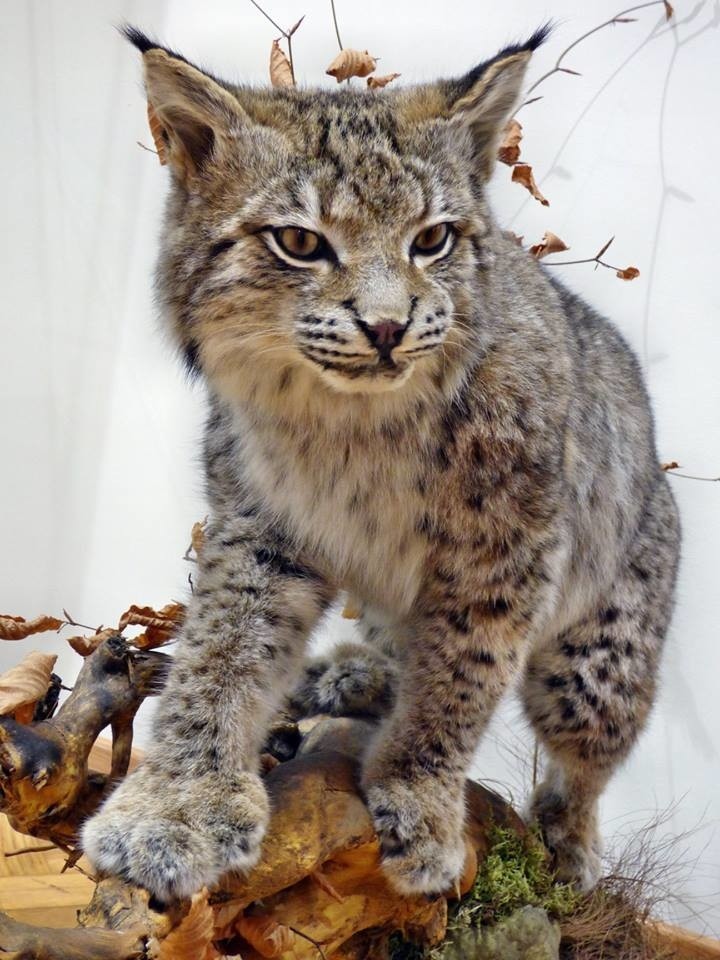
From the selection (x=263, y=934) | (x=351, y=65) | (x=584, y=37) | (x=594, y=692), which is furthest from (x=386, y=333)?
(x=584, y=37)

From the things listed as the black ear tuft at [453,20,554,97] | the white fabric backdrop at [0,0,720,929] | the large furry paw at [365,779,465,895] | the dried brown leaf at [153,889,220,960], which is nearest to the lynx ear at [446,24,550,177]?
the black ear tuft at [453,20,554,97]

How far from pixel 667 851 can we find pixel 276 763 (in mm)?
1318

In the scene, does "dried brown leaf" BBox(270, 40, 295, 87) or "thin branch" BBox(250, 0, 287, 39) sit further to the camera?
"thin branch" BBox(250, 0, 287, 39)

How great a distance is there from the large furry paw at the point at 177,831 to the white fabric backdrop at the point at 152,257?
2.63ft

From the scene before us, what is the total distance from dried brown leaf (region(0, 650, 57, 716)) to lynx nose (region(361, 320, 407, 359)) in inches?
30.9

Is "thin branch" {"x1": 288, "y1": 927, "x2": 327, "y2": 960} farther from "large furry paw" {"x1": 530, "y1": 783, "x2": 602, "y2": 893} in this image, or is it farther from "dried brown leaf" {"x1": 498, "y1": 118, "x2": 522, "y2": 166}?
"dried brown leaf" {"x1": 498, "y1": 118, "x2": 522, "y2": 166}

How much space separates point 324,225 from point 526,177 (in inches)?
46.6

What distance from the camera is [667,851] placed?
2.82 m

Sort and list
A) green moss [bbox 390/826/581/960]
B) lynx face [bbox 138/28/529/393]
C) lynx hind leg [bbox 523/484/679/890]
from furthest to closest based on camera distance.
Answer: lynx hind leg [bbox 523/484/679/890], green moss [bbox 390/826/581/960], lynx face [bbox 138/28/529/393]

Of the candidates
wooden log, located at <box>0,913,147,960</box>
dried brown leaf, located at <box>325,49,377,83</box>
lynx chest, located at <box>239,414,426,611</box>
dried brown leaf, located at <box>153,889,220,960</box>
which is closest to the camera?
wooden log, located at <box>0,913,147,960</box>

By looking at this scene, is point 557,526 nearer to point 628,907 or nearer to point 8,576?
point 628,907

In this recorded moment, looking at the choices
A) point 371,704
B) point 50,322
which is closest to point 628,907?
point 371,704

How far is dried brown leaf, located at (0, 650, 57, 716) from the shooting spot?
170cm

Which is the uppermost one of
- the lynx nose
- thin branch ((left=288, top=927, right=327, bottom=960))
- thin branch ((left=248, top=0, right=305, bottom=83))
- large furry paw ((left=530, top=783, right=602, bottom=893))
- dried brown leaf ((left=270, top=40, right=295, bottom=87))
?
thin branch ((left=248, top=0, right=305, bottom=83))
